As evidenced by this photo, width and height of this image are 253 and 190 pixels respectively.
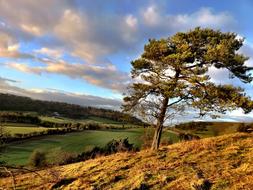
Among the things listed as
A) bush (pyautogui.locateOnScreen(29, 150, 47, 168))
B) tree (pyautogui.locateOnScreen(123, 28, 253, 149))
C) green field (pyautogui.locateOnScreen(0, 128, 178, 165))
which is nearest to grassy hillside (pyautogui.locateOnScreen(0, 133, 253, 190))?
tree (pyautogui.locateOnScreen(123, 28, 253, 149))

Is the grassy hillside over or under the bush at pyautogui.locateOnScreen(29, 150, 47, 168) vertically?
over

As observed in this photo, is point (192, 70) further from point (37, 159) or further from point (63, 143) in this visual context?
point (63, 143)

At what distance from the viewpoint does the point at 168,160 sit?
20875 millimetres

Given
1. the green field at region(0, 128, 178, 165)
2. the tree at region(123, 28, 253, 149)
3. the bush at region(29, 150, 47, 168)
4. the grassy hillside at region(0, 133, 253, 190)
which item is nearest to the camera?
the grassy hillside at region(0, 133, 253, 190)

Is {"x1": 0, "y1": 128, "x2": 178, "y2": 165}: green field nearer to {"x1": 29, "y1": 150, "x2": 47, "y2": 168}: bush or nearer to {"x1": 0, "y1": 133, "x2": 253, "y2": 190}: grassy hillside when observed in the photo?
{"x1": 29, "y1": 150, "x2": 47, "y2": 168}: bush

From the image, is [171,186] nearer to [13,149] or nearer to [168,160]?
[168,160]

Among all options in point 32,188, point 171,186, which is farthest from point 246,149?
point 32,188

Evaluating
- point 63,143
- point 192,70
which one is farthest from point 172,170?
point 63,143

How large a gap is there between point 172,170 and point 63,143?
70.0m

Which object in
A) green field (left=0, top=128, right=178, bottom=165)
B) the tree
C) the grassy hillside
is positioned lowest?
green field (left=0, top=128, right=178, bottom=165)

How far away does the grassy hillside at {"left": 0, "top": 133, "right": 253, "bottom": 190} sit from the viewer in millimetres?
15945

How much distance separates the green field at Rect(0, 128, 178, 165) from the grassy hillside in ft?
161

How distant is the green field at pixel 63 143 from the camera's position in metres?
73.6

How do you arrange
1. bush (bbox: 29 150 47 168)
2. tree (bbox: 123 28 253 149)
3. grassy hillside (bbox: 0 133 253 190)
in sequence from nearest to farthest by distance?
grassy hillside (bbox: 0 133 253 190) < tree (bbox: 123 28 253 149) < bush (bbox: 29 150 47 168)
